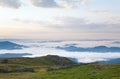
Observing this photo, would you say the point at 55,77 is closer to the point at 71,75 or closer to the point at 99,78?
the point at 71,75

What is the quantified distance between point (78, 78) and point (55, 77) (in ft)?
46.3

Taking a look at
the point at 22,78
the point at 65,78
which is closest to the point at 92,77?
the point at 65,78

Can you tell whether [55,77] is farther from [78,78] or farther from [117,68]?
[117,68]

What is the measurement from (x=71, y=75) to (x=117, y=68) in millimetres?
35325

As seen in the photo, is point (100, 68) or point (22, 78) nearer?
point (22, 78)

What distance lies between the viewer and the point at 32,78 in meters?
165

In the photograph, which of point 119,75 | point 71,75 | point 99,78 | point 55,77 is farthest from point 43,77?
point 119,75

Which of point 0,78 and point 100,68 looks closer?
point 0,78

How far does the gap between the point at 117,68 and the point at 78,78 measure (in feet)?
127

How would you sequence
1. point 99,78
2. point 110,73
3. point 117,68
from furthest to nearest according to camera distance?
point 117,68
point 110,73
point 99,78

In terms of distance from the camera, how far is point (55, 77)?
17075cm

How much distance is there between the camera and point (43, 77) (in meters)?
170

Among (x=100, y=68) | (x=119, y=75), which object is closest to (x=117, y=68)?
(x=100, y=68)

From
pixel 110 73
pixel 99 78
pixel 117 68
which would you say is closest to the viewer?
pixel 99 78
